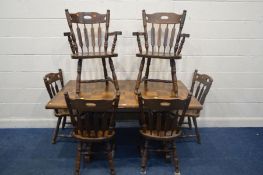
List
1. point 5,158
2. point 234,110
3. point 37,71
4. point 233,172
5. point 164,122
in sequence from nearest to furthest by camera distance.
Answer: point 164,122
point 233,172
point 5,158
point 37,71
point 234,110

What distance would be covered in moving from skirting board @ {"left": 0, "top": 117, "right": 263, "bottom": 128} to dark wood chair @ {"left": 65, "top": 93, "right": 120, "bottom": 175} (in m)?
1.07

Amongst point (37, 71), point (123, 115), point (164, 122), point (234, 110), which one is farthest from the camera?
point (234, 110)

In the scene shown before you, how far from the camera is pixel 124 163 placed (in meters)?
2.54

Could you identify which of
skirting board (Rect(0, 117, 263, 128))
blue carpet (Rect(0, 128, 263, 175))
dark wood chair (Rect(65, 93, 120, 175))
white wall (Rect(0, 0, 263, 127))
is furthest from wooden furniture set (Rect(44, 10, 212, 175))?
skirting board (Rect(0, 117, 263, 128))

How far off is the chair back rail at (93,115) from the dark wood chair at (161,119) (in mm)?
270

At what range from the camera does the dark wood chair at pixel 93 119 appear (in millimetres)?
2066

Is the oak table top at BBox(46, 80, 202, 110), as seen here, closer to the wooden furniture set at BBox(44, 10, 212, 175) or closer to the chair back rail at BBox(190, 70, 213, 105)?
the wooden furniture set at BBox(44, 10, 212, 175)

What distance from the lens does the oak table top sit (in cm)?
237

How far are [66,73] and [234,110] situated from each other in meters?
2.21

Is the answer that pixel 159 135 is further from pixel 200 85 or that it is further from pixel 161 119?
pixel 200 85

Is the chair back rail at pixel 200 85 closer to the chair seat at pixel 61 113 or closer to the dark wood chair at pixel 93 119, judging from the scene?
the dark wood chair at pixel 93 119

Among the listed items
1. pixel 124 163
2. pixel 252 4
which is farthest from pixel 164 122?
pixel 252 4

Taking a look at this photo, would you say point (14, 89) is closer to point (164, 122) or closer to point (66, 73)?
point (66, 73)

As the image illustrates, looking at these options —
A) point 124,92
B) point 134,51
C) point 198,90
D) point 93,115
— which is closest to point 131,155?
point 124,92
